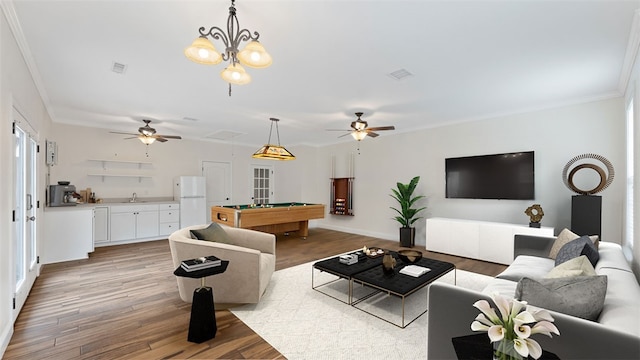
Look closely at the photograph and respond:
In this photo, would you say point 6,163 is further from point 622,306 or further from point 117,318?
point 622,306

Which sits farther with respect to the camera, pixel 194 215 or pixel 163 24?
pixel 194 215

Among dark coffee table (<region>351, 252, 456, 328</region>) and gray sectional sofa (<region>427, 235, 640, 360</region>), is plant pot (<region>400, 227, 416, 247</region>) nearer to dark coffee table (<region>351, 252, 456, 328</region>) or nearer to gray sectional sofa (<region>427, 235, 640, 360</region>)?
dark coffee table (<region>351, 252, 456, 328</region>)

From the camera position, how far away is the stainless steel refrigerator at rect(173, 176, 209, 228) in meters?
6.79

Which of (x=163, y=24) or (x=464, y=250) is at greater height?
(x=163, y=24)

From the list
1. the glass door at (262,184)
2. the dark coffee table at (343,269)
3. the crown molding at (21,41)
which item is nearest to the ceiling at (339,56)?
the crown molding at (21,41)

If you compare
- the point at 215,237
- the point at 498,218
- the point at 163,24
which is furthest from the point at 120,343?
the point at 498,218

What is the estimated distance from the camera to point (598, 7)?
2.12m

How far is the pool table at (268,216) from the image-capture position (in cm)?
545

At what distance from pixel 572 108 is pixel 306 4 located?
466cm

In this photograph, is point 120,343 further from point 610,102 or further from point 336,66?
point 610,102

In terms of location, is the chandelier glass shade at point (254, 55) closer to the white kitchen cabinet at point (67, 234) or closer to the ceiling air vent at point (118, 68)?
the ceiling air vent at point (118, 68)

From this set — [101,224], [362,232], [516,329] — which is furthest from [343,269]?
[101,224]

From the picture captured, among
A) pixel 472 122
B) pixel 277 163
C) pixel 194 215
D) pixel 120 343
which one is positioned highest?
pixel 472 122

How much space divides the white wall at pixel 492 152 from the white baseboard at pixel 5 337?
6.08m
